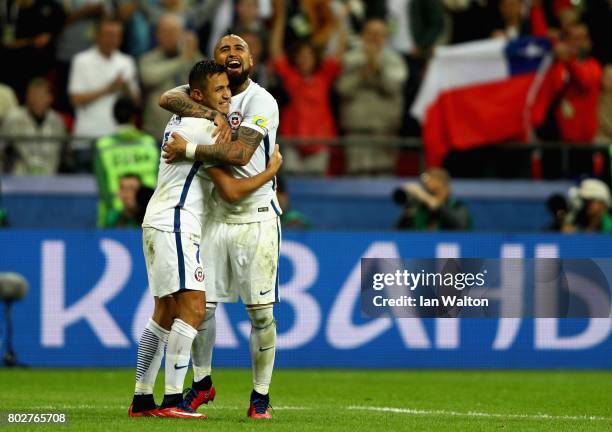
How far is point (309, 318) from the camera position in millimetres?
14586

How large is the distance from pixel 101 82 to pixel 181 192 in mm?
8334

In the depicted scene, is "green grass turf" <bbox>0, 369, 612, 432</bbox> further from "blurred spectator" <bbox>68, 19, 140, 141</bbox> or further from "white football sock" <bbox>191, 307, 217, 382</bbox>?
"blurred spectator" <bbox>68, 19, 140, 141</bbox>

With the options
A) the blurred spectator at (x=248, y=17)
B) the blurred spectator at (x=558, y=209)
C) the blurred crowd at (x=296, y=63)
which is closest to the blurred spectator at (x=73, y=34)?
the blurred crowd at (x=296, y=63)

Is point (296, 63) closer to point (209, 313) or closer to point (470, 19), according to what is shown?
point (470, 19)

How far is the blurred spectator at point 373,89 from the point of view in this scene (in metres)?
17.1

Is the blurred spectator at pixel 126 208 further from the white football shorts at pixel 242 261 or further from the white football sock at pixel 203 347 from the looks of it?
the white football shorts at pixel 242 261

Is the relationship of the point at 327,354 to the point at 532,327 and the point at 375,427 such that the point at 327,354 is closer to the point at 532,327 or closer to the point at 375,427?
the point at 532,327

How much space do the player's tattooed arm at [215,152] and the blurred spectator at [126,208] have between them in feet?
19.3

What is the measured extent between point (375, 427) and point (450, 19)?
10.5m

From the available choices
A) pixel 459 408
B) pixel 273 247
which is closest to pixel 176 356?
pixel 273 247

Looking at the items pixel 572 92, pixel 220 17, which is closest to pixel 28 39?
pixel 220 17

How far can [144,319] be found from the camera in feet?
47.3

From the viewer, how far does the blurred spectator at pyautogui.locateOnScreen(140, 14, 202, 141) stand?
16.9 meters

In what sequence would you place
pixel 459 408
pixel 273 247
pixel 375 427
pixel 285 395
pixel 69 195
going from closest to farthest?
pixel 375 427
pixel 273 247
pixel 459 408
pixel 285 395
pixel 69 195
